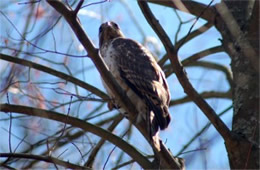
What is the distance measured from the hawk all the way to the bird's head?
0.31 m

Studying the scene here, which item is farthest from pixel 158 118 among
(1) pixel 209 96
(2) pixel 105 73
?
(1) pixel 209 96

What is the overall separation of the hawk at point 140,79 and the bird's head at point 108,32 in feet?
1.01

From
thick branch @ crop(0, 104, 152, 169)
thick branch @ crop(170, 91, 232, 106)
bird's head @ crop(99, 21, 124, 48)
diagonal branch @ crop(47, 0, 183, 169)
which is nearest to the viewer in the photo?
diagonal branch @ crop(47, 0, 183, 169)

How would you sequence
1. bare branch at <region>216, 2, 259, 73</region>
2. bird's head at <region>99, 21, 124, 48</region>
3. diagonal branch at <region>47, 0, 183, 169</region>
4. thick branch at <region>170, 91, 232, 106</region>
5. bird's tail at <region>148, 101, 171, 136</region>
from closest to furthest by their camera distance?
diagonal branch at <region>47, 0, 183, 169</region> < bird's tail at <region>148, 101, 171, 136</region> < bare branch at <region>216, 2, 259, 73</region> < bird's head at <region>99, 21, 124, 48</region> < thick branch at <region>170, 91, 232, 106</region>

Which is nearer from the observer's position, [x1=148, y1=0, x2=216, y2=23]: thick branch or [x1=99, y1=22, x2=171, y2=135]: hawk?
[x1=99, y1=22, x2=171, y2=135]: hawk

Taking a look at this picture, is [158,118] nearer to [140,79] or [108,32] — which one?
[140,79]

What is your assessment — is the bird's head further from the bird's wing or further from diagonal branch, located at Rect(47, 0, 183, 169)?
diagonal branch, located at Rect(47, 0, 183, 169)

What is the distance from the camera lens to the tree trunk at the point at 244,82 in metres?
3.68

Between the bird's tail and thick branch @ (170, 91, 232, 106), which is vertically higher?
thick branch @ (170, 91, 232, 106)

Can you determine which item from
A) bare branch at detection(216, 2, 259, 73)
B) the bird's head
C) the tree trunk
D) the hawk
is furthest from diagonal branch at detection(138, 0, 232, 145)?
the bird's head

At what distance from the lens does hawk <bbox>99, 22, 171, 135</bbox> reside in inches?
158

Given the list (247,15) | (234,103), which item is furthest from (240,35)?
(234,103)

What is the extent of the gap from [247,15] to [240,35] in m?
0.26

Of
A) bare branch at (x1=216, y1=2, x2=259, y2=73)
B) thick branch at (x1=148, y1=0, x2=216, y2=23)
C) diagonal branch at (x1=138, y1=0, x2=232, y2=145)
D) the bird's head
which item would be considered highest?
the bird's head
